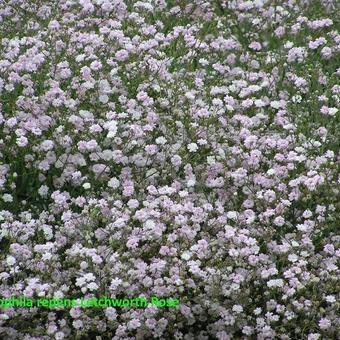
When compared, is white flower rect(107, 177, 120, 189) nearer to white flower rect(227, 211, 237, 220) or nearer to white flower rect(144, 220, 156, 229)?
white flower rect(144, 220, 156, 229)

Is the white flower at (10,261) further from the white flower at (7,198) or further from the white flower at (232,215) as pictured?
the white flower at (232,215)

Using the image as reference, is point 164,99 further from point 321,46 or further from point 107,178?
point 321,46

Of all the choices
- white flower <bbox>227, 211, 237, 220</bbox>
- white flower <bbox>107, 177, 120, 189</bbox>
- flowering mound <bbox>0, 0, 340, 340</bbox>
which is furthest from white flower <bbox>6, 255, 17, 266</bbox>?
white flower <bbox>227, 211, 237, 220</bbox>

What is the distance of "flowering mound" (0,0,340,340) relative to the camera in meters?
5.71

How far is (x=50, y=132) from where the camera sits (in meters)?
6.86

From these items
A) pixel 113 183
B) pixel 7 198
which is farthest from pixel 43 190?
pixel 113 183

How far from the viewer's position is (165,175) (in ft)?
21.7

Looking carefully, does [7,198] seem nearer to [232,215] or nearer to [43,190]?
[43,190]

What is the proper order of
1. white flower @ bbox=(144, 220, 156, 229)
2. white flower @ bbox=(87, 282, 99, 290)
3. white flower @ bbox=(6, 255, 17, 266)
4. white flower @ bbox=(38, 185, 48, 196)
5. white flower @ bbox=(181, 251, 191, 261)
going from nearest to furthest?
white flower @ bbox=(87, 282, 99, 290)
white flower @ bbox=(6, 255, 17, 266)
white flower @ bbox=(181, 251, 191, 261)
white flower @ bbox=(144, 220, 156, 229)
white flower @ bbox=(38, 185, 48, 196)

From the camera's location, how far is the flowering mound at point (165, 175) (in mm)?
5711

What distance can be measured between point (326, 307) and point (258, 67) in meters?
3.10

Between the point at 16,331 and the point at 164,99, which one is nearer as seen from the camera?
the point at 16,331

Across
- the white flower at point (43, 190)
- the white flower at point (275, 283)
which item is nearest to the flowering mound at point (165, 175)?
the white flower at point (275, 283)

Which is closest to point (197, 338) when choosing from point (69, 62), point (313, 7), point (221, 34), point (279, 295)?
point (279, 295)
